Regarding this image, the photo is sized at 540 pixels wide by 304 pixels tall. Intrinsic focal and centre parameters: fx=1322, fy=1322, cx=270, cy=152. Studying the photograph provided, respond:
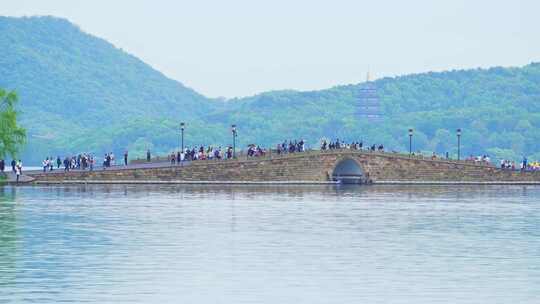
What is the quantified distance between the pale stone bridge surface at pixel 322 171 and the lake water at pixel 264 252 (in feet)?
83.2

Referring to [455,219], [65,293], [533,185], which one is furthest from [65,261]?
[533,185]

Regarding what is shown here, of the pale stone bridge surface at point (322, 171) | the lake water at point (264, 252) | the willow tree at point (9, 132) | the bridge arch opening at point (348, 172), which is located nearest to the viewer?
the lake water at point (264, 252)

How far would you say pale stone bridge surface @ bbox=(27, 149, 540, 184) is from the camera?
90.4 meters

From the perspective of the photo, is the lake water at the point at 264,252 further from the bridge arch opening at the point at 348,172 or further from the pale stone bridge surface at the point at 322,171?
the bridge arch opening at the point at 348,172

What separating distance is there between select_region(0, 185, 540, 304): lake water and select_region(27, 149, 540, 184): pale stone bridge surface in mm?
25349

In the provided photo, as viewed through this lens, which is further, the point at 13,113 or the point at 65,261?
the point at 13,113

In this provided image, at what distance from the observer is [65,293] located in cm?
2692

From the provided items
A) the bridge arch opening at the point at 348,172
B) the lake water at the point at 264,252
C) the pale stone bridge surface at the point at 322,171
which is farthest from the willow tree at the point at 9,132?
→ the bridge arch opening at the point at 348,172

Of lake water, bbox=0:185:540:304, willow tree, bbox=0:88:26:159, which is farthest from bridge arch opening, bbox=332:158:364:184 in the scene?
lake water, bbox=0:185:540:304

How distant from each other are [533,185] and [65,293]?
79.2m

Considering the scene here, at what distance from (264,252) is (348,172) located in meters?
71.3

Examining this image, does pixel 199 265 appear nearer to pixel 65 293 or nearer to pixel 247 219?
pixel 65 293

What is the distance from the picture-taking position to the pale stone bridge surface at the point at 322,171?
90438 mm

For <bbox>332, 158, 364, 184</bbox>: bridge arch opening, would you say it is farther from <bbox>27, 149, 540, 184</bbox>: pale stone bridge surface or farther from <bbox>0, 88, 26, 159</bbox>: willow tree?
<bbox>0, 88, 26, 159</bbox>: willow tree
